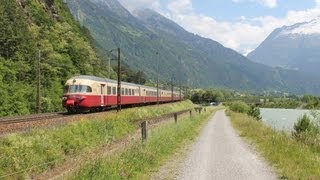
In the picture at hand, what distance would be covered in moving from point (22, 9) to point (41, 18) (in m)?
6.97

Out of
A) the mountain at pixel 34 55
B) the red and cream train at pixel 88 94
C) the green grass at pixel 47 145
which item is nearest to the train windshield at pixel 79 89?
the red and cream train at pixel 88 94

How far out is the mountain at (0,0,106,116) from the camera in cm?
6022

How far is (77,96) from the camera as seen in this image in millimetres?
43062

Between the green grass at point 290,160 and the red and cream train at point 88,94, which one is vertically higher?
the red and cream train at point 88,94

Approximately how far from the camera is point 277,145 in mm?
25469

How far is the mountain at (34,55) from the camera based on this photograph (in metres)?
60.2

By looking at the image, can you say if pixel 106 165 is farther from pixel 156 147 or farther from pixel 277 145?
pixel 277 145

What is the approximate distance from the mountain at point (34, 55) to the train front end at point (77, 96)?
8785 mm

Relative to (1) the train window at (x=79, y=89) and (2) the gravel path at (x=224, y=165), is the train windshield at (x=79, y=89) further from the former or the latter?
(2) the gravel path at (x=224, y=165)

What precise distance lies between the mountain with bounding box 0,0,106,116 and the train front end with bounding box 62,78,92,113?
878 centimetres

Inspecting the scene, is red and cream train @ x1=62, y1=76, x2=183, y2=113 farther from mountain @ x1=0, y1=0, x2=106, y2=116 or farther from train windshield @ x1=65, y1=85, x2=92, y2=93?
mountain @ x1=0, y1=0, x2=106, y2=116

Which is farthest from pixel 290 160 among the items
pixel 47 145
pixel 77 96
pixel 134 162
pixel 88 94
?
pixel 88 94

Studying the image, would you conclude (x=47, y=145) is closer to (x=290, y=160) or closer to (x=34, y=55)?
(x=290, y=160)

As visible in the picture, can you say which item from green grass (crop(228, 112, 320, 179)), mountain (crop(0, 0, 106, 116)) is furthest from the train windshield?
green grass (crop(228, 112, 320, 179))
